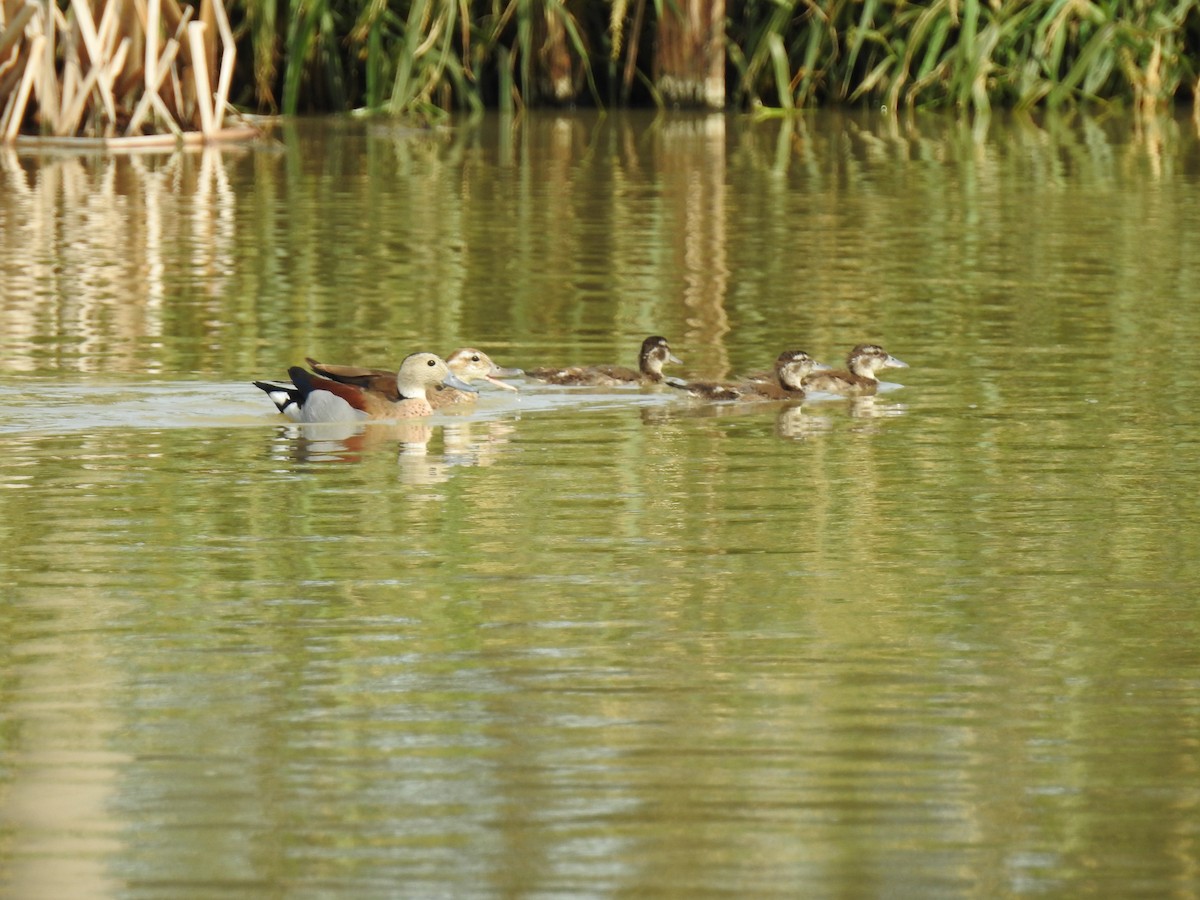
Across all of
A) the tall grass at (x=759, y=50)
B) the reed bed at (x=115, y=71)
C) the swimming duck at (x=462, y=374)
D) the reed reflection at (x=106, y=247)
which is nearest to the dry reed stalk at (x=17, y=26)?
the reed bed at (x=115, y=71)

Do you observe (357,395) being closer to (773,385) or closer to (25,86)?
(773,385)

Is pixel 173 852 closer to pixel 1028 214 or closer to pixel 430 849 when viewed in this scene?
pixel 430 849

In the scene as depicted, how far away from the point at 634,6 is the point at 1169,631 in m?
19.4

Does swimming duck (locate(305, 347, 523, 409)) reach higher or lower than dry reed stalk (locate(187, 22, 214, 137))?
lower

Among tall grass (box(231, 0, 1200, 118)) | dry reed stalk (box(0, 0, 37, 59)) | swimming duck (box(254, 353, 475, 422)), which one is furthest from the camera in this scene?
tall grass (box(231, 0, 1200, 118))

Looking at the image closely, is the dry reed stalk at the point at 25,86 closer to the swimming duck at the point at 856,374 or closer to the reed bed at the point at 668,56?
the reed bed at the point at 668,56

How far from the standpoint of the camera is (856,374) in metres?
10.2

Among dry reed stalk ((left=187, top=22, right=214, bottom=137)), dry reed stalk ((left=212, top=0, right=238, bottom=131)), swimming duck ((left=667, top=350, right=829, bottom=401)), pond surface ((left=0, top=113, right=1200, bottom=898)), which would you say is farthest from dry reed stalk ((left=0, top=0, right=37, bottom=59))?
swimming duck ((left=667, top=350, right=829, bottom=401))

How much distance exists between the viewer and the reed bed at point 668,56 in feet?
74.2

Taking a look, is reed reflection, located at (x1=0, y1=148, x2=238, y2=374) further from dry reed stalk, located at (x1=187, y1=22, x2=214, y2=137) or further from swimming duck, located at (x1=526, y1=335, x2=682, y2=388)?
swimming duck, located at (x1=526, y1=335, x2=682, y2=388)

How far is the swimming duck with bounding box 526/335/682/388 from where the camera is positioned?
33.3 ft

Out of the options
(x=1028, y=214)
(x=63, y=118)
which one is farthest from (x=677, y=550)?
(x=63, y=118)

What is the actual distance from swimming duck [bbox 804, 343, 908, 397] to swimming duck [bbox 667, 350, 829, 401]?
57 millimetres

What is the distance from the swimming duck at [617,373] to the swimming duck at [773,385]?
0.20m
